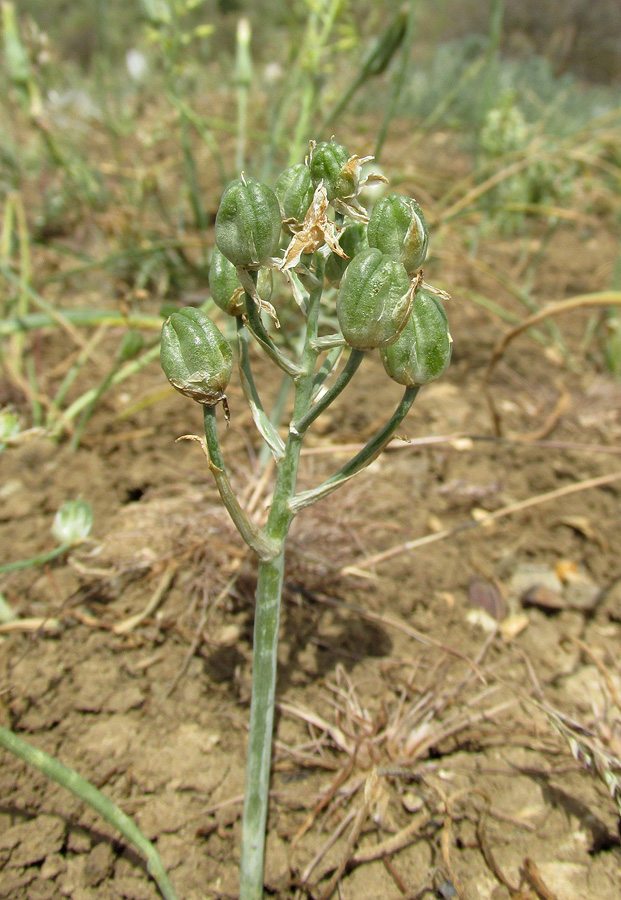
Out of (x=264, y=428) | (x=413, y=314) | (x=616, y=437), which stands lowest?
(x=616, y=437)

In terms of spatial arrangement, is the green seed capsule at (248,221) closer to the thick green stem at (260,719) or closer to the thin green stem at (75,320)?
the thick green stem at (260,719)

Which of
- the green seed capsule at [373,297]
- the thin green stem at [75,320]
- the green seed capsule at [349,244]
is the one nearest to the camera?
the green seed capsule at [373,297]

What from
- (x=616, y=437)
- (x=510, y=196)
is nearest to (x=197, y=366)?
(x=616, y=437)

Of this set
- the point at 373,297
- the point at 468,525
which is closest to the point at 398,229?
the point at 373,297

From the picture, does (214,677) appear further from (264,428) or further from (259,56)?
(259,56)

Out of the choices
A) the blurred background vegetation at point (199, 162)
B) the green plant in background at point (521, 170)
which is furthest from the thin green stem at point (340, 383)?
the green plant in background at point (521, 170)

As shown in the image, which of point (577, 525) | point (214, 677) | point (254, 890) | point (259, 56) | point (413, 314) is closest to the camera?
point (413, 314)
